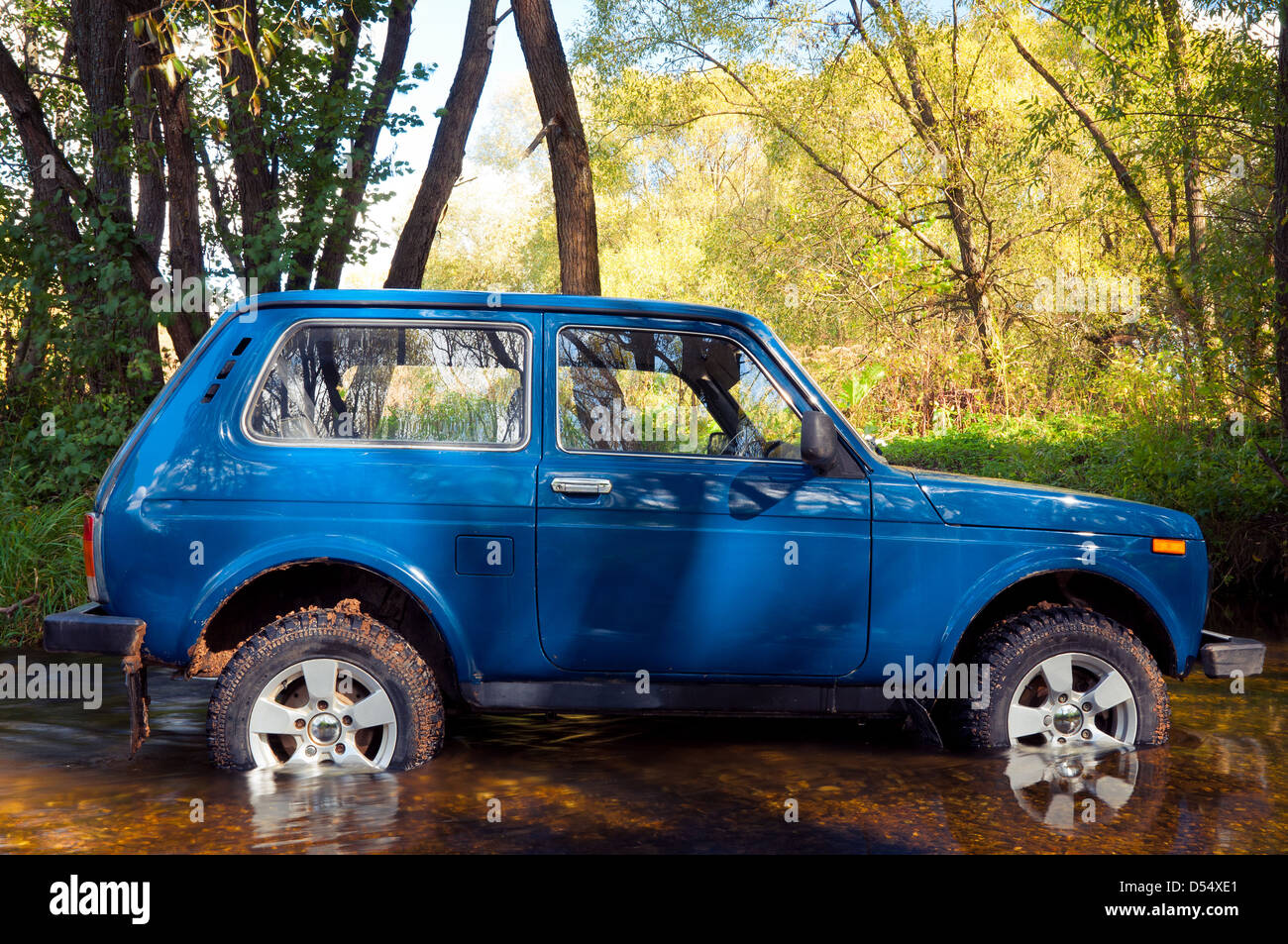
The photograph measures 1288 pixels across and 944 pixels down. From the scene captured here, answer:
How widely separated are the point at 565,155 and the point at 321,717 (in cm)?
797

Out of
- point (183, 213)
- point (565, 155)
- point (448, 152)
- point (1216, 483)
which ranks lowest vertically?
point (1216, 483)

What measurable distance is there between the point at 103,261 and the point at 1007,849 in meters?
8.95

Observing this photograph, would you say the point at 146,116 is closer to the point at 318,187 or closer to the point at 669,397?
the point at 318,187

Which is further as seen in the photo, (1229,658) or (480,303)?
(1229,658)

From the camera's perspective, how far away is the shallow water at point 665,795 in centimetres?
381

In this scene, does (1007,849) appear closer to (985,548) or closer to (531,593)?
(985,548)

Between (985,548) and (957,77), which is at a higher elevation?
(957,77)

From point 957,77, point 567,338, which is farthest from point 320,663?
point 957,77

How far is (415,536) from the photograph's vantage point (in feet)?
14.0

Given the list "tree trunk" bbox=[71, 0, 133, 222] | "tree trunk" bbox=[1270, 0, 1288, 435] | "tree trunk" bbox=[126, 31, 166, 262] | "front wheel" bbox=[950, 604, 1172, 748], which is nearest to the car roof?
"front wheel" bbox=[950, 604, 1172, 748]

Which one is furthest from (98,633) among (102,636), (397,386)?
(397,386)

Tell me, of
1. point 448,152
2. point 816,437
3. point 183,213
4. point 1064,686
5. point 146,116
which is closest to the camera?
point 816,437

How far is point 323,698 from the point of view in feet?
13.9

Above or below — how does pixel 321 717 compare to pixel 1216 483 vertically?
below
